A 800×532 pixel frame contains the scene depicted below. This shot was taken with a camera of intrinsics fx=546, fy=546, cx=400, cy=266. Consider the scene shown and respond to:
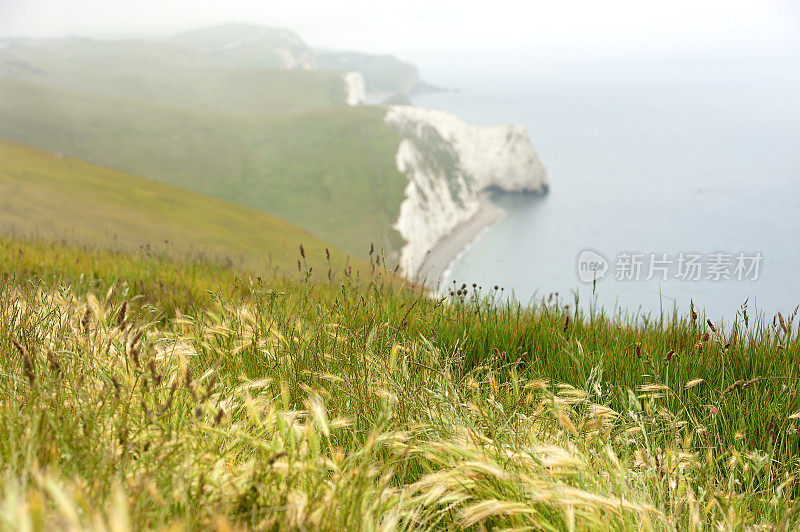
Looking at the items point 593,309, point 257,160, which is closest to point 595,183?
point 257,160

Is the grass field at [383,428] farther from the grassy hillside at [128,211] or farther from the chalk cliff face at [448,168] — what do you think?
the chalk cliff face at [448,168]

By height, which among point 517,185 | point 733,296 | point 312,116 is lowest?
point 733,296

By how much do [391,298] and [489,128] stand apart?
179 m

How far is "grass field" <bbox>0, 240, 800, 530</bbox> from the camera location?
89.7 inches

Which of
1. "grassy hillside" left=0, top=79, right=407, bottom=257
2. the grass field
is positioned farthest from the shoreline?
the grass field

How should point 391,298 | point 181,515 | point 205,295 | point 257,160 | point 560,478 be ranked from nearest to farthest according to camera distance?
point 181,515 < point 560,478 < point 391,298 < point 205,295 < point 257,160

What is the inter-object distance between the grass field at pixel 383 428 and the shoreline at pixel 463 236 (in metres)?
98.9

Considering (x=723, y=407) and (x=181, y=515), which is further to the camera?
(x=723, y=407)

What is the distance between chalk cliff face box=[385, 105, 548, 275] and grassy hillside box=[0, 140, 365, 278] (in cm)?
5007

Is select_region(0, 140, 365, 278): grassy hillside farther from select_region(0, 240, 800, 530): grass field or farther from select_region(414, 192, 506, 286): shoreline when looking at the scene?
select_region(414, 192, 506, 286): shoreline

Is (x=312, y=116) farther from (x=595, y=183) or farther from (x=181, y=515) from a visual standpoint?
(x=181, y=515)

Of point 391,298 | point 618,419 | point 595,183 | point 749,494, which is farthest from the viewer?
point 595,183

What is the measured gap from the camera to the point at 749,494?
9.92 feet

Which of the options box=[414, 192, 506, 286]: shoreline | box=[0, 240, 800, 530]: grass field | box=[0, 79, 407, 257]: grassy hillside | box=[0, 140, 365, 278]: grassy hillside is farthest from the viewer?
box=[0, 79, 407, 257]: grassy hillside
